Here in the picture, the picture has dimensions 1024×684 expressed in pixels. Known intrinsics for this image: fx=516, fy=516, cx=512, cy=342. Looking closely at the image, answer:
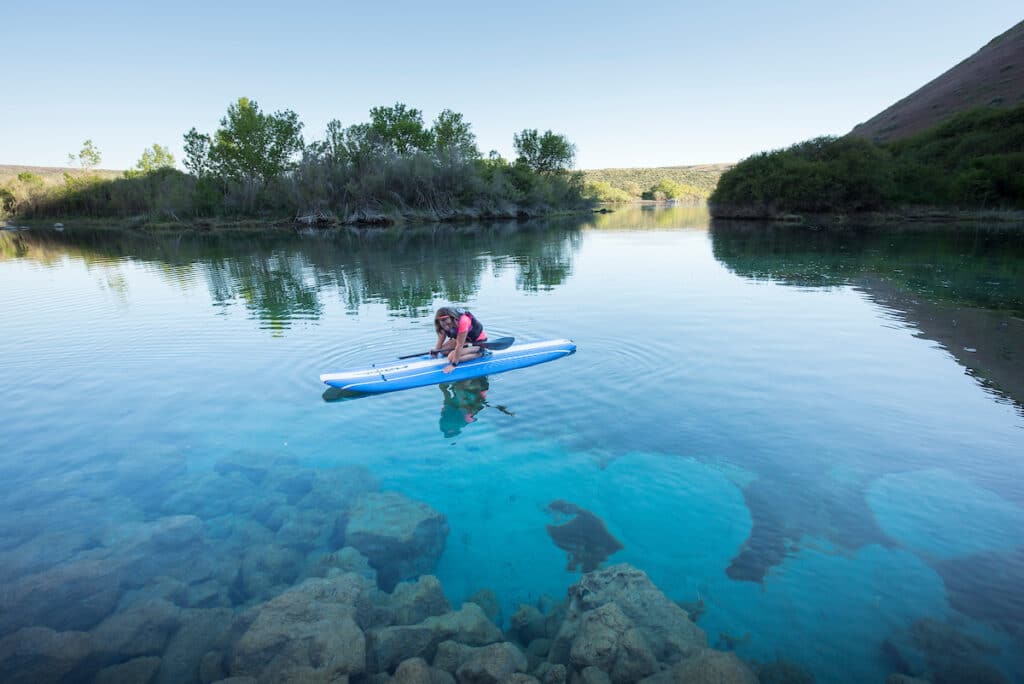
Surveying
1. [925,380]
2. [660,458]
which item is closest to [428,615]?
[660,458]

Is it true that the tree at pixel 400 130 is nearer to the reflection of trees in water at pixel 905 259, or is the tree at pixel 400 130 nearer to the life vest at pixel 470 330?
the reflection of trees in water at pixel 905 259

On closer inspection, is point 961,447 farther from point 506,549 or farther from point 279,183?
point 279,183

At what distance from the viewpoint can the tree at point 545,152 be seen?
277 ft

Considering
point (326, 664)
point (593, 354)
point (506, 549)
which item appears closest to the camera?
point (326, 664)

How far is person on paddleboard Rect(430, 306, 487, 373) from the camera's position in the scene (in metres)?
8.66

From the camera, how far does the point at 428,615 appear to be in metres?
4.09

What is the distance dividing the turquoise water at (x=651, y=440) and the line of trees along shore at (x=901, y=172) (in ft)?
99.8

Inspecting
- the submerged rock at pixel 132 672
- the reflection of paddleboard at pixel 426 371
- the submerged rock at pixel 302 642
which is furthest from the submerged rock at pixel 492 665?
the reflection of paddleboard at pixel 426 371

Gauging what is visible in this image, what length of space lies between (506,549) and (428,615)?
3.34 feet

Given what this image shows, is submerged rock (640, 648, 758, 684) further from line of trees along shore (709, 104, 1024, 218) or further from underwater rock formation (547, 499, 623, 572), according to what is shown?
line of trees along shore (709, 104, 1024, 218)

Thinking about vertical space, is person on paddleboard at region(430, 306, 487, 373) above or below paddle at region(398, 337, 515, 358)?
above

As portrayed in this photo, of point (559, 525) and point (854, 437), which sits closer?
point (559, 525)

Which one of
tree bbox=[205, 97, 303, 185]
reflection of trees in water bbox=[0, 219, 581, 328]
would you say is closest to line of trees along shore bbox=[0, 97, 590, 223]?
tree bbox=[205, 97, 303, 185]

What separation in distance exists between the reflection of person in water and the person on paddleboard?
413 millimetres
